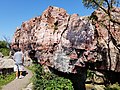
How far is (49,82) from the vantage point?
51.5 feet

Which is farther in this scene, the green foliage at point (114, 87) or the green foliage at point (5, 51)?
the green foliage at point (5, 51)

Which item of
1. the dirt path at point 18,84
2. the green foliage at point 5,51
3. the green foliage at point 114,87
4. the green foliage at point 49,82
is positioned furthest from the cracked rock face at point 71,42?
the green foliage at point 5,51

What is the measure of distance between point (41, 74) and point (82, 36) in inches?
→ 139

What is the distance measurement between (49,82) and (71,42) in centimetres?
258

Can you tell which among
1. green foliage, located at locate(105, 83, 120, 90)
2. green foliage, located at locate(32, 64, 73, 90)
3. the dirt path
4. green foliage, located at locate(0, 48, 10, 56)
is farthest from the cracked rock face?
green foliage, located at locate(0, 48, 10, 56)

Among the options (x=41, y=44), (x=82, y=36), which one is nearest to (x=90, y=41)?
(x=82, y=36)

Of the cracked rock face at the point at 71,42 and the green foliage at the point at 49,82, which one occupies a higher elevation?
the cracked rock face at the point at 71,42

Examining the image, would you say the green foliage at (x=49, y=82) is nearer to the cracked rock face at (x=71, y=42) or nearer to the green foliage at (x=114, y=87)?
the cracked rock face at (x=71, y=42)

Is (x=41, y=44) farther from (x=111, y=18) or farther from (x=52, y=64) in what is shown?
(x=111, y=18)

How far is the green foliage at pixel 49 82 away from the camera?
15395 millimetres

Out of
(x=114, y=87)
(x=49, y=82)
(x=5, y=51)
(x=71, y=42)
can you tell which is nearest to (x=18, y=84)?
(x=49, y=82)

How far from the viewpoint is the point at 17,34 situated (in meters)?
26.0

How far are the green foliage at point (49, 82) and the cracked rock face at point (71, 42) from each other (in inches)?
23.1

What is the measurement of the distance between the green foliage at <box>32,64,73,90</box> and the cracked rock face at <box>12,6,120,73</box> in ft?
1.93
